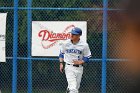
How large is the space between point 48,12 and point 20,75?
1687 millimetres

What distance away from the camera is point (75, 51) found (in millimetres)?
9641

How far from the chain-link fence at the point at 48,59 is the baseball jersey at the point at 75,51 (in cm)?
87

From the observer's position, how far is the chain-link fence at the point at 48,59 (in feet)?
35.3

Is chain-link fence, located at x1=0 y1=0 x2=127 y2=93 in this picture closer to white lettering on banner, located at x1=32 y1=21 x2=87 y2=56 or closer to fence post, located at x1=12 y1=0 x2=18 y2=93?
fence post, located at x1=12 y1=0 x2=18 y2=93

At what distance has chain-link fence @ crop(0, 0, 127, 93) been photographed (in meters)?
10.8

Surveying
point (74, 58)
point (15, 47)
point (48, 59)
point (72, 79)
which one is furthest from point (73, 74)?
point (15, 47)

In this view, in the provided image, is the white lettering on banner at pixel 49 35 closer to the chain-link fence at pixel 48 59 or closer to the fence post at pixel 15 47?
the chain-link fence at pixel 48 59

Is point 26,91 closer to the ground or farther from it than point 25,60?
closer to the ground

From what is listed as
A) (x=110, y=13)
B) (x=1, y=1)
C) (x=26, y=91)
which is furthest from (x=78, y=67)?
(x=110, y=13)

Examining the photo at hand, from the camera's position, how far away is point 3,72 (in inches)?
452

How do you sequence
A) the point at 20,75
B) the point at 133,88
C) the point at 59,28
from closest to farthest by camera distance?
the point at 133,88 → the point at 59,28 → the point at 20,75

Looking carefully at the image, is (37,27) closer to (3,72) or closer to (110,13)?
(3,72)

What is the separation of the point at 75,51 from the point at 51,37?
119 centimetres

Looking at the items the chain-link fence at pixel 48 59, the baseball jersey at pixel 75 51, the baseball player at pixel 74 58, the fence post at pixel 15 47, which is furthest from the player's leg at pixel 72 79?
the fence post at pixel 15 47
